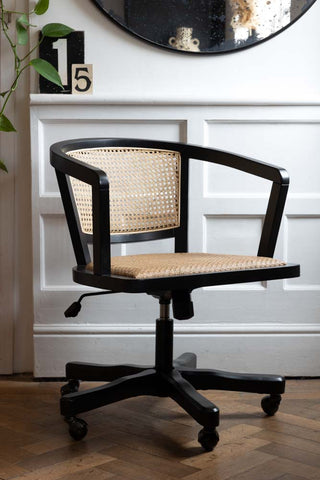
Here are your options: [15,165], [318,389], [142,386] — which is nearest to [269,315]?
[318,389]

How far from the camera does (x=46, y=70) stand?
7.38 ft

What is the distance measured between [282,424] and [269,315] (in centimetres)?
60

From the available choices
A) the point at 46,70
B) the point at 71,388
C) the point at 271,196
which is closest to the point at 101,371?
the point at 71,388

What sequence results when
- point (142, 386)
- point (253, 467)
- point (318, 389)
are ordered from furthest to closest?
point (318, 389) < point (142, 386) < point (253, 467)

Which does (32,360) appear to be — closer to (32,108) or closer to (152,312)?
(152,312)

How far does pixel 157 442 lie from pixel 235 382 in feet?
1.00

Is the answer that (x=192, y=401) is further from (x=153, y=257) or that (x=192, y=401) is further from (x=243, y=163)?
(x=243, y=163)

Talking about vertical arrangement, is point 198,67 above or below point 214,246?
above

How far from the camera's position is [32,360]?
249cm

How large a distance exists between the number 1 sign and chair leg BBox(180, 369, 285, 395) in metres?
1.09

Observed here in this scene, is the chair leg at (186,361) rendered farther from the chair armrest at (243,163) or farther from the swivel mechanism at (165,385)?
the chair armrest at (243,163)

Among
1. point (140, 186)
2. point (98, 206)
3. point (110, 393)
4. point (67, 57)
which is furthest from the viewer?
point (67, 57)

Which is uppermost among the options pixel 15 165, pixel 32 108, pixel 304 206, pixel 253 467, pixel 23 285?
pixel 32 108

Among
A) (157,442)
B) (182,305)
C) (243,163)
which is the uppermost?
(243,163)
